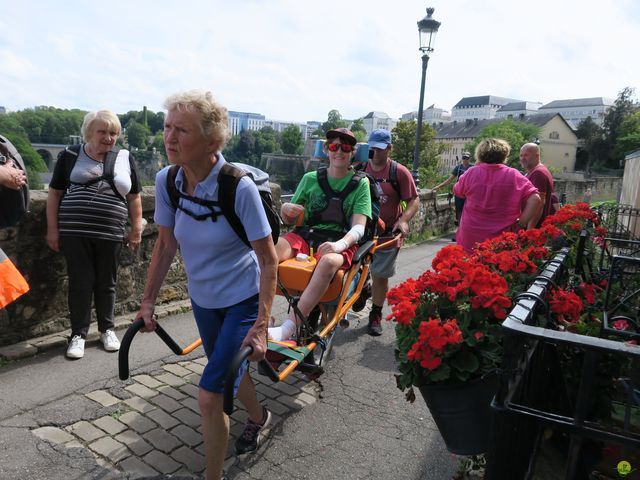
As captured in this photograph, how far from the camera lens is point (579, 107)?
131500 mm

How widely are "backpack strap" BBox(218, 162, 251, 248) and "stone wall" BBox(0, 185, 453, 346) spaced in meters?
2.56

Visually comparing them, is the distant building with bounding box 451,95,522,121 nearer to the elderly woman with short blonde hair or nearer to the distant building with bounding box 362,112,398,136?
the distant building with bounding box 362,112,398,136

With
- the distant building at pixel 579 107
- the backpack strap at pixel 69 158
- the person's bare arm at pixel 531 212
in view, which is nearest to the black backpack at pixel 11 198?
the backpack strap at pixel 69 158

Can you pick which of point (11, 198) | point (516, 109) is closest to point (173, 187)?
point (11, 198)

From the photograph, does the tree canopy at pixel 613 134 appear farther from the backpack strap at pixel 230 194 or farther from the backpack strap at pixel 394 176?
the backpack strap at pixel 230 194

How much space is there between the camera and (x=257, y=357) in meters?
2.45

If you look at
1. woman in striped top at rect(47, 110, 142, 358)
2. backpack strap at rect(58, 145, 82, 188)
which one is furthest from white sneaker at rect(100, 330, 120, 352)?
backpack strap at rect(58, 145, 82, 188)

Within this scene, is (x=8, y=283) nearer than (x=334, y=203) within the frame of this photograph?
Yes

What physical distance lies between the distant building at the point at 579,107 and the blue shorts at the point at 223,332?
139m

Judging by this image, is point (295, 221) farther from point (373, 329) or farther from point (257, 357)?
point (257, 357)

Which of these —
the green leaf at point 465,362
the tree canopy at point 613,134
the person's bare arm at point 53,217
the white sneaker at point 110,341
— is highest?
the tree canopy at point 613,134

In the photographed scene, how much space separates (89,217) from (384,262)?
2805 mm

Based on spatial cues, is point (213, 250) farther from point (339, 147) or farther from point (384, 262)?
point (384, 262)

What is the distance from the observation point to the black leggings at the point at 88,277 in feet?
14.2
